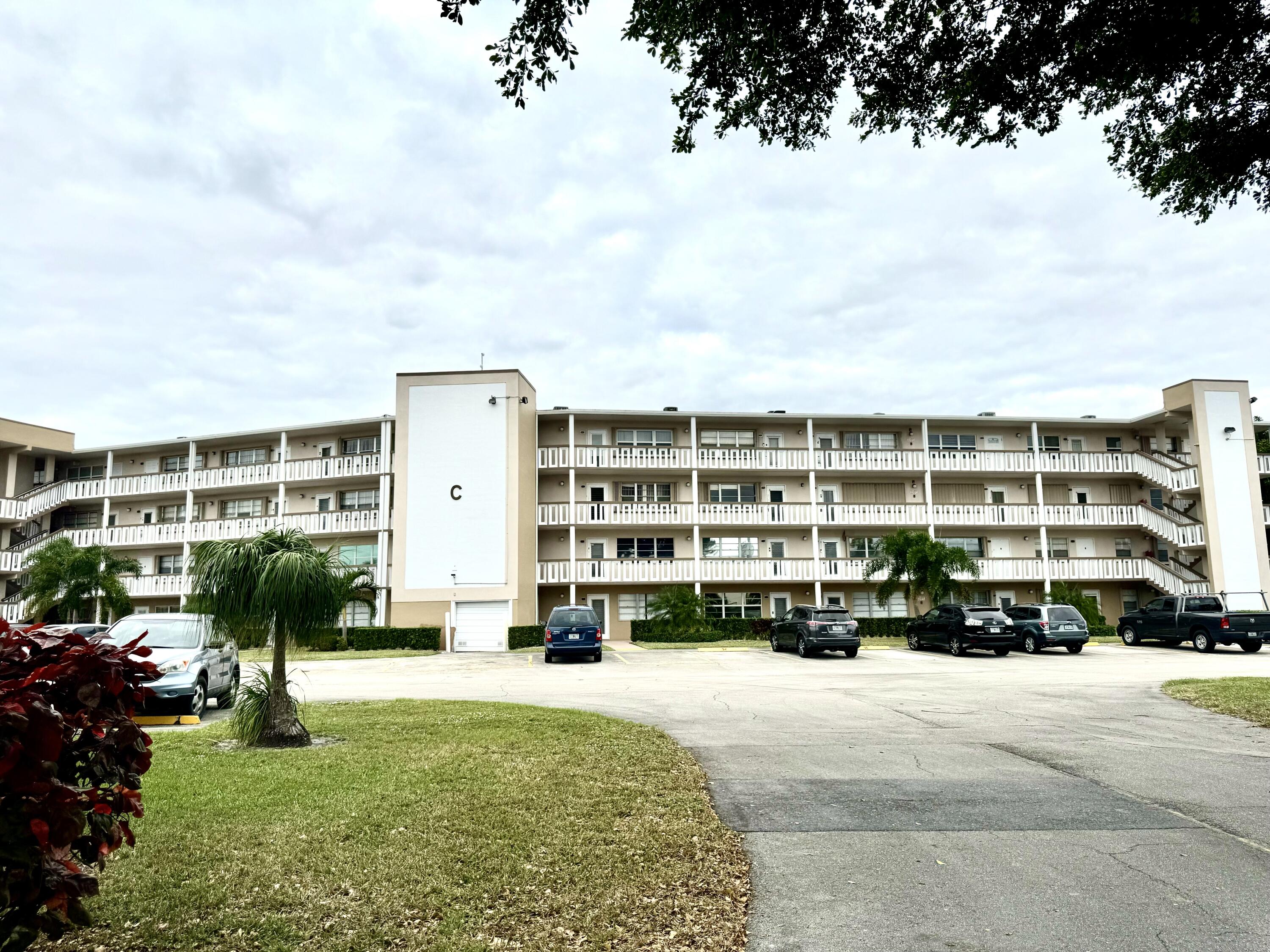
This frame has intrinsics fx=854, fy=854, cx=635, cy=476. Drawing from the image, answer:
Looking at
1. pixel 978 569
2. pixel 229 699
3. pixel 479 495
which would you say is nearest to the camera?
pixel 229 699

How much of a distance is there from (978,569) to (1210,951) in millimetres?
38184

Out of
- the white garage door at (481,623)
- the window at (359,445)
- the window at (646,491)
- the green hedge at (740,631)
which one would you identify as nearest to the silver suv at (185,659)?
the white garage door at (481,623)

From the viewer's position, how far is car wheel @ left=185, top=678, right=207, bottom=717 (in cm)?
1292

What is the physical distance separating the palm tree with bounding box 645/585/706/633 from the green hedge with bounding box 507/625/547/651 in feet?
16.4

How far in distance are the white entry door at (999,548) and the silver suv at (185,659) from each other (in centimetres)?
3630

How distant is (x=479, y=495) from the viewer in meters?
36.6

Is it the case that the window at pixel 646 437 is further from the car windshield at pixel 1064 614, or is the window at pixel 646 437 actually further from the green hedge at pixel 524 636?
the car windshield at pixel 1064 614

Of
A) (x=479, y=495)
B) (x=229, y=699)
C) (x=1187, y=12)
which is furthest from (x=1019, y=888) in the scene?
(x=479, y=495)

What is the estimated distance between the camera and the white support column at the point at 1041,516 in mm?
40219

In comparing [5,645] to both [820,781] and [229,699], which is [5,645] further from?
[229,699]

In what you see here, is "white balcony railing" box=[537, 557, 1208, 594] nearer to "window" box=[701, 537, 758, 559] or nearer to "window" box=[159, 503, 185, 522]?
"window" box=[701, 537, 758, 559]

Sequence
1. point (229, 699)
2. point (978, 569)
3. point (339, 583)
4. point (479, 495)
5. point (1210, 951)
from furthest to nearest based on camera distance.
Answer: point (978, 569)
point (479, 495)
point (229, 699)
point (339, 583)
point (1210, 951)

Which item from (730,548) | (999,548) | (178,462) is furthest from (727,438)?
(178,462)

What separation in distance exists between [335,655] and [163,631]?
17131 millimetres
